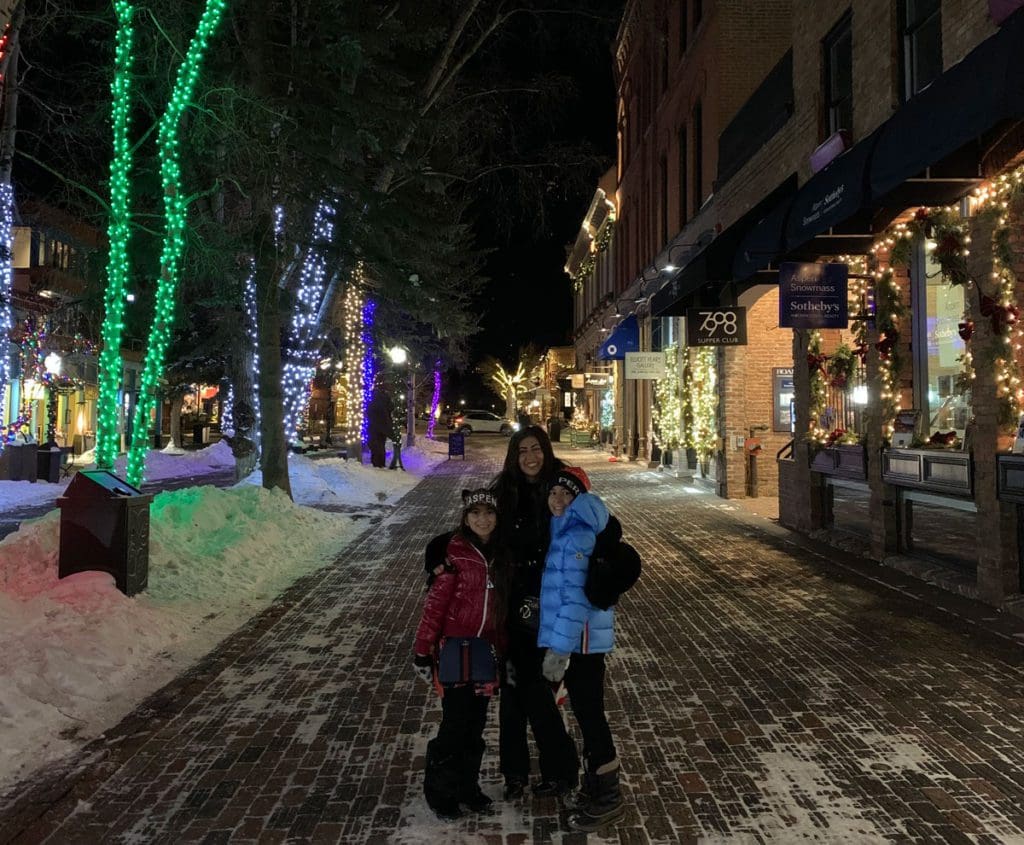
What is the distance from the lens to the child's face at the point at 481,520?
12.0 feet

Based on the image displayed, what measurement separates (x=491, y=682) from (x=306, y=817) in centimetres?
106

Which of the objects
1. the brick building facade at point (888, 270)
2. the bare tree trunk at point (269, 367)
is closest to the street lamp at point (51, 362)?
the bare tree trunk at point (269, 367)

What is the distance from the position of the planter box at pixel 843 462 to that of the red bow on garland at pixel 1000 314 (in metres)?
3.01

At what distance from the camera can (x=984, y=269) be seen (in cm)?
764

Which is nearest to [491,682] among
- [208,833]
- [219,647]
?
[208,833]

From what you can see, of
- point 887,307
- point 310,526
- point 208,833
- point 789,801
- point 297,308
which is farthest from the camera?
point 297,308

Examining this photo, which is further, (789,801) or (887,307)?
(887,307)

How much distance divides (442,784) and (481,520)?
1.19 meters

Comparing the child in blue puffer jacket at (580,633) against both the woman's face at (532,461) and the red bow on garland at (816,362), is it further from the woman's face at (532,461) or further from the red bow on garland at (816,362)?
the red bow on garland at (816,362)

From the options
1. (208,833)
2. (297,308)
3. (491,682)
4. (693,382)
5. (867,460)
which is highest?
(297,308)

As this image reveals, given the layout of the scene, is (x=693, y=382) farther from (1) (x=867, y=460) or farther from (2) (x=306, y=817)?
(2) (x=306, y=817)

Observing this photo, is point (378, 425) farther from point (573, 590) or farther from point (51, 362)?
point (573, 590)

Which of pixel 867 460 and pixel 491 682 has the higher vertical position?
pixel 867 460

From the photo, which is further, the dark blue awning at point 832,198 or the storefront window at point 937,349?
the storefront window at point 937,349
